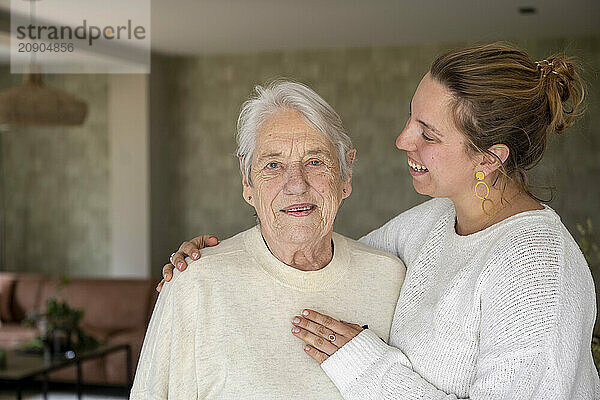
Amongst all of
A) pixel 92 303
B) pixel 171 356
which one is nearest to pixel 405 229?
pixel 171 356

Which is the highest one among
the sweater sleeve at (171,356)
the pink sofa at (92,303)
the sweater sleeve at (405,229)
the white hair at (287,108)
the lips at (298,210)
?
the white hair at (287,108)

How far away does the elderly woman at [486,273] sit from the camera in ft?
4.48

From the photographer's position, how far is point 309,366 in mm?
1665

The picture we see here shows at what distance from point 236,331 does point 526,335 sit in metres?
0.66

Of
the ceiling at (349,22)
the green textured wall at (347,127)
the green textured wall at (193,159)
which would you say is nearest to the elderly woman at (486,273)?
the ceiling at (349,22)

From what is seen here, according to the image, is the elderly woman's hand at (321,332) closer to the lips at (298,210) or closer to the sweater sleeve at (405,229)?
the lips at (298,210)

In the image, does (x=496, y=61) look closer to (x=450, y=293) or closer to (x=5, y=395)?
(x=450, y=293)

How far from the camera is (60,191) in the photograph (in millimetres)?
7676

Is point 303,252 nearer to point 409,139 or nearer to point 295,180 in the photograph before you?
point 295,180

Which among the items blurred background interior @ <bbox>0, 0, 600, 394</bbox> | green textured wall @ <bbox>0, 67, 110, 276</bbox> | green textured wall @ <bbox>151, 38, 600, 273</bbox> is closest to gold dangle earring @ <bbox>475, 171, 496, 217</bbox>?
blurred background interior @ <bbox>0, 0, 600, 394</bbox>

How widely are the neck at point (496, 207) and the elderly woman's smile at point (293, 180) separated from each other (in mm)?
311

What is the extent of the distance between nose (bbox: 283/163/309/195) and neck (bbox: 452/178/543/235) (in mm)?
358

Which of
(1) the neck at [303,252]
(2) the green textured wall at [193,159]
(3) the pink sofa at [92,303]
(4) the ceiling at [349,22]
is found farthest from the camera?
(2) the green textured wall at [193,159]

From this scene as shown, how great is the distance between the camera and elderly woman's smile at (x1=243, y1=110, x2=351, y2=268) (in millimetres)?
1692
